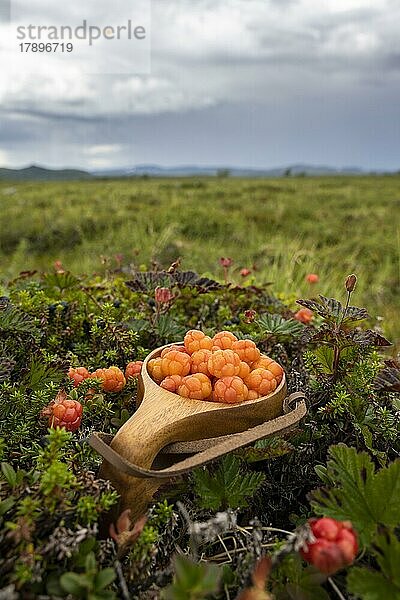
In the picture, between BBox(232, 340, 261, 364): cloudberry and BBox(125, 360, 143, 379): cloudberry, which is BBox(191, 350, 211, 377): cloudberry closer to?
BBox(232, 340, 261, 364): cloudberry

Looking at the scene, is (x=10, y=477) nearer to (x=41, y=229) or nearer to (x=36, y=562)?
(x=36, y=562)

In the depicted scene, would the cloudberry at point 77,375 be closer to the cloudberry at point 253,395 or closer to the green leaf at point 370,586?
the cloudberry at point 253,395

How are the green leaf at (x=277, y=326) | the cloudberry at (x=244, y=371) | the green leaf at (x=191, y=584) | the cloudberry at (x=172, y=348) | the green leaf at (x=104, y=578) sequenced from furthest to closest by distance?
the green leaf at (x=277, y=326) < the cloudberry at (x=172, y=348) < the cloudberry at (x=244, y=371) < the green leaf at (x=104, y=578) < the green leaf at (x=191, y=584)

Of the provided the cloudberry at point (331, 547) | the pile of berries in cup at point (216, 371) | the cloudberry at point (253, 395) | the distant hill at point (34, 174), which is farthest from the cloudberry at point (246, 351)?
the distant hill at point (34, 174)

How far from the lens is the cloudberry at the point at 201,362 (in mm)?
1646

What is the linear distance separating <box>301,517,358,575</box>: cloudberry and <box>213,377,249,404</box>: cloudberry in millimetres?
450

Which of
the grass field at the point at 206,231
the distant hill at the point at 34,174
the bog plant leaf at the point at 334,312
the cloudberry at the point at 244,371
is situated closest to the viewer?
the cloudberry at the point at 244,371

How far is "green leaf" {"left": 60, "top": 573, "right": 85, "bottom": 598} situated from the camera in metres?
1.07

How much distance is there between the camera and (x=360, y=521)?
1.32 metres

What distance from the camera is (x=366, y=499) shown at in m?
1.35

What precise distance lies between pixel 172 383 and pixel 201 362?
4.1 inches

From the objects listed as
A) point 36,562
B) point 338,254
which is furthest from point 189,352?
point 338,254

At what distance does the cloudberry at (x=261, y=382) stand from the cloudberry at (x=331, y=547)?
494mm

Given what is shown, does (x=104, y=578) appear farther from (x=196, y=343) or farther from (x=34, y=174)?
(x=34, y=174)
